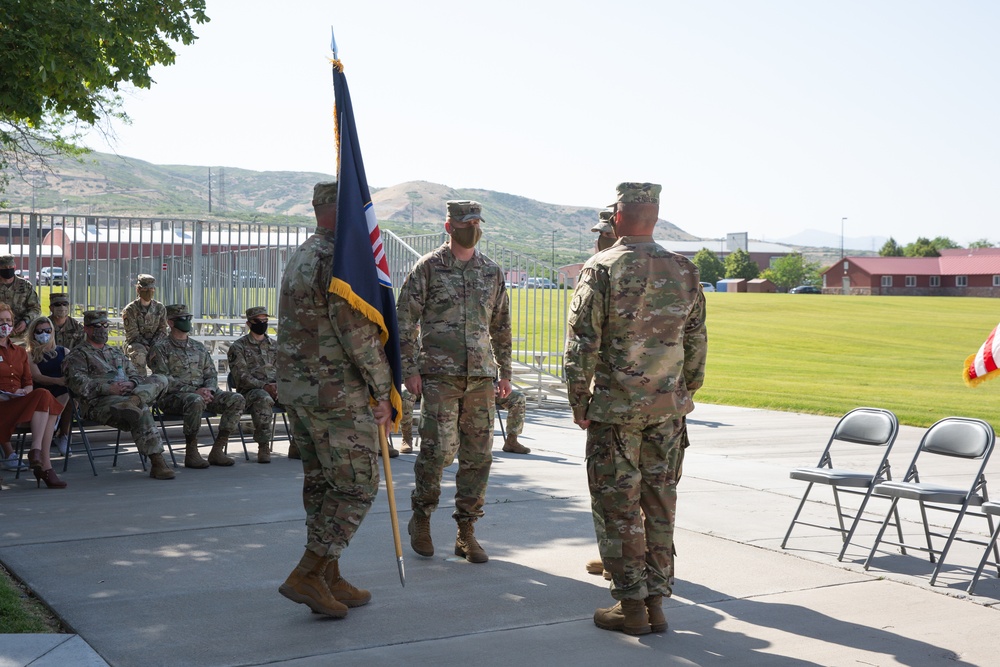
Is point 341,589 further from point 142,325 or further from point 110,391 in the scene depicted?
point 142,325

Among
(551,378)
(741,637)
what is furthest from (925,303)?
(741,637)

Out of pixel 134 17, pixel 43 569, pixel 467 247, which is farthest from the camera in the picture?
pixel 134 17

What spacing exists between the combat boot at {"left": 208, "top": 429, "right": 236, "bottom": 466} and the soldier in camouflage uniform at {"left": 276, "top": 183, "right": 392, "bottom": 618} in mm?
5569

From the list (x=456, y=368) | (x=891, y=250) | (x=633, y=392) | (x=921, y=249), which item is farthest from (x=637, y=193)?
(x=891, y=250)

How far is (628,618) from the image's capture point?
5.27m

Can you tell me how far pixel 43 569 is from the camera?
250 inches

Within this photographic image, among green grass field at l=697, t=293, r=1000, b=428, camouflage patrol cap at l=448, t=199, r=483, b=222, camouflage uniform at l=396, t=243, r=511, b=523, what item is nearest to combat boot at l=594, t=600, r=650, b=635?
camouflage uniform at l=396, t=243, r=511, b=523

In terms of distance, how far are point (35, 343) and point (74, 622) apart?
229 inches

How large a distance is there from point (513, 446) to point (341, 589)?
6.35 metres

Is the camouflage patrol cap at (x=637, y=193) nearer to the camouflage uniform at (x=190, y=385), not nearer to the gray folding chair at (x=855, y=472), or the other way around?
the gray folding chair at (x=855, y=472)

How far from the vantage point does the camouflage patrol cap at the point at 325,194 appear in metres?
5.55

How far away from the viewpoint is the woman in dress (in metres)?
9.34

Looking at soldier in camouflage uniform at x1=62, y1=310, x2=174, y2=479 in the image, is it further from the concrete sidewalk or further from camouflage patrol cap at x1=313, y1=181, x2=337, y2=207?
camouflage patrol cap at x1=313, y1=181, x2=337, y2=207

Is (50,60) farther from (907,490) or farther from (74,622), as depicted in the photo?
(907,490)
